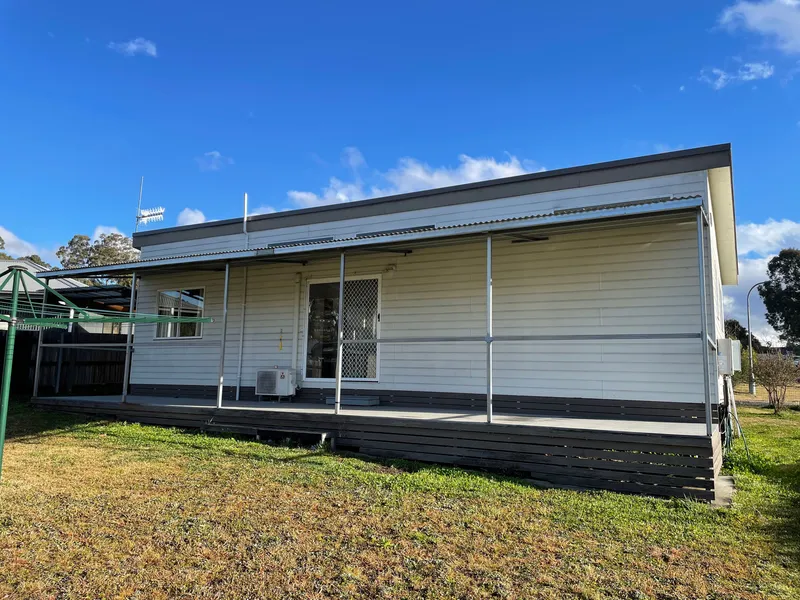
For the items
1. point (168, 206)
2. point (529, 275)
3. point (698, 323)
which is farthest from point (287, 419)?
point (168, 206)

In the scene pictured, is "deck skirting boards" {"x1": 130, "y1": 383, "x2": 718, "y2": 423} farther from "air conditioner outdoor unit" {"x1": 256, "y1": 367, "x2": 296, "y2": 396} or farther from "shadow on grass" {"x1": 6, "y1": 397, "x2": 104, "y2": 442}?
"shadow on grass" {"x1": 6, "y1": 397, "x2": 104, "y2": 442}

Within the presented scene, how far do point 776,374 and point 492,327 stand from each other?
1194 centimetres

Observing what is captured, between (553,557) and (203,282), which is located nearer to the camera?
(553,557)

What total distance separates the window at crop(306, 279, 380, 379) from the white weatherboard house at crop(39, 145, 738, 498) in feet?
0.12

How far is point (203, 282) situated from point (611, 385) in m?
7.25

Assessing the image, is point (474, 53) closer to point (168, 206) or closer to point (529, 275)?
point (529, 275)

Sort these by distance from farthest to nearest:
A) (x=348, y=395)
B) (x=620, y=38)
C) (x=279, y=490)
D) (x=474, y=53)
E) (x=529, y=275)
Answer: (x=474, y=53)
(x=620, y=38)
(x=348, y=395)
(x=529, y=275)
(x=279, y=490)

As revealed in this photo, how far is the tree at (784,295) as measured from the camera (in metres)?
40.7

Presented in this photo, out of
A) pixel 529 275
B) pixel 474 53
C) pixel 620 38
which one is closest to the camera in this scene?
pixel 529 275

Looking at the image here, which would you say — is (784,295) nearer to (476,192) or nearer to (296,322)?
(476,192)

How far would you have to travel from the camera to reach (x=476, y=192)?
786cm

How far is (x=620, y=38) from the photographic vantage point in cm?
939

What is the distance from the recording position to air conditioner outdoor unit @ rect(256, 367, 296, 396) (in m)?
8.23

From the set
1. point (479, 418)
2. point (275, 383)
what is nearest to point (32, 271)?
point (275, 383)
